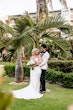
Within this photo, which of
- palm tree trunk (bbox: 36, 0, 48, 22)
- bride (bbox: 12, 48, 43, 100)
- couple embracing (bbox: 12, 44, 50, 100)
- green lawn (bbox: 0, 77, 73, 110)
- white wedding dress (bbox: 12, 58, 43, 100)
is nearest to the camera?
green lawn (bbox: 0, 77, 73, 110)

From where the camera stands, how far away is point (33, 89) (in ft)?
34.6

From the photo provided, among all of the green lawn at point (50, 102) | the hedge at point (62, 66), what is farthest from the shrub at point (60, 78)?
the hedge at point (62, 66)

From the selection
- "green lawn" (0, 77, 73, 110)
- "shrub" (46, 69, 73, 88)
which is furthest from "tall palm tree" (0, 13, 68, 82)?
"green lawn" (0, 77, 73, 110)

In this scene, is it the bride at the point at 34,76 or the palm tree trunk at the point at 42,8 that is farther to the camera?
the palm tree trunk at the point at 42,8

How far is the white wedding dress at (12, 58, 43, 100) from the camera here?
980 cm

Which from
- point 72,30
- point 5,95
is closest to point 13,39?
point 72,30

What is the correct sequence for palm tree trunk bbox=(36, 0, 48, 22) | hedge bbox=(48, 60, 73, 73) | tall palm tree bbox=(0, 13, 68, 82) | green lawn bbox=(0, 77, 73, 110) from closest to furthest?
green lawn bbox=(0, 77, 73, 110), tall palm tree bbox=(0, 13, 68, 82), hedge bbox=(48, 60, 73, 73), palm tree trunk bbox=(36, 0, 48, 22)

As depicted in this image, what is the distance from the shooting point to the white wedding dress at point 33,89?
9805 millimetres

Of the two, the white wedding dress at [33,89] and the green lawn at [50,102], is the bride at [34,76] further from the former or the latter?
the green lawn at [50,102]

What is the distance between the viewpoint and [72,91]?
35.7 ft

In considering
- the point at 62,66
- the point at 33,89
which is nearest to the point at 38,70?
the point at 33,89

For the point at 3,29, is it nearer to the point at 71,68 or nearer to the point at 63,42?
the point at 63,42

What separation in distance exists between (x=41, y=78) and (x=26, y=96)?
1307mm

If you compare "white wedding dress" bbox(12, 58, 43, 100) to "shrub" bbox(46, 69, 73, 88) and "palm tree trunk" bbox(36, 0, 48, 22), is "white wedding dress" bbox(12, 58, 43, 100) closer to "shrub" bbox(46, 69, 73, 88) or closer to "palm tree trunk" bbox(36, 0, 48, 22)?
"shrub" bbox(46, 69, 73, 88)
